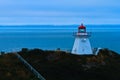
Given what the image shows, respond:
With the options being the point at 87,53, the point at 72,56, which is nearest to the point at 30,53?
the point at 72,56

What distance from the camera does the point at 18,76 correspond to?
1138 inches

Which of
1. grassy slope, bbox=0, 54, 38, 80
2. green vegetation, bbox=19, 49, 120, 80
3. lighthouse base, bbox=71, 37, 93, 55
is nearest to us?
grassy slope, bbox=0, 54, 38, 80

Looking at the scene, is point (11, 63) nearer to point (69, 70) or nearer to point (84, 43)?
point (69, 70)

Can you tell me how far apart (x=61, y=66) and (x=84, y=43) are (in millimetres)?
9089

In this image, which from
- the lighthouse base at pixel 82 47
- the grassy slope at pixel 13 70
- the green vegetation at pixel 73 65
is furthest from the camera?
the lighthouse base at pixel 82 47

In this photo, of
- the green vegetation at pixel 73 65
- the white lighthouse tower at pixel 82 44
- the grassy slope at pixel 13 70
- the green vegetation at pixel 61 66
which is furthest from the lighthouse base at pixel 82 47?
the grassy slope at pixel 13 70

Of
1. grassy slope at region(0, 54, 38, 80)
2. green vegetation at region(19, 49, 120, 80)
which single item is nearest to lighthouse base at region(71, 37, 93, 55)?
green vegetation at region(19, 49, 120, 80)

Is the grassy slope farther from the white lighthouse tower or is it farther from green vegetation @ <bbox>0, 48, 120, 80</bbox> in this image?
the white lighthouse tower

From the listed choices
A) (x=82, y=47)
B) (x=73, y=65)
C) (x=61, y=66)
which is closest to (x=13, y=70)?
(x=61, y=66)

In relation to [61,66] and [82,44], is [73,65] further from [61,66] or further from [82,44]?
[82,44]

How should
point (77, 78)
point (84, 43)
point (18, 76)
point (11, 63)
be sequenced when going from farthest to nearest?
point (84, 43) → point (11, 63) → point (77, 78) → point (18, 76)

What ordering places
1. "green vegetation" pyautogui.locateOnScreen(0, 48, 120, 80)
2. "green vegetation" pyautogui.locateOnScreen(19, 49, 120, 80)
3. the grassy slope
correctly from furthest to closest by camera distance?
"green vegetation" pyautogui.locateOnScreen(19, 49, 120, 80) → "green vegetation" pyautogui.locateOnScreen(0, 48, 120, 80) → the grassy slope

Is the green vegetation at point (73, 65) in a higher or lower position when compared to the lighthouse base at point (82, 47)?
lower

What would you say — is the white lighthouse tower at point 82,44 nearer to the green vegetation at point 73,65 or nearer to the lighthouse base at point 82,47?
the lighthouse base at point 82,47
